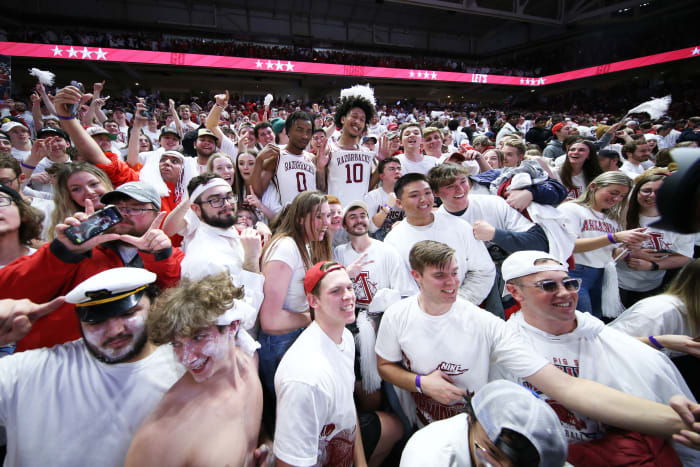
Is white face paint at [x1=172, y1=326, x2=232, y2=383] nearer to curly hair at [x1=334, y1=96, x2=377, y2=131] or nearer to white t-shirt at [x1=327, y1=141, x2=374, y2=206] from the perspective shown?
white t-shirt at [x1=327, y1=141, x2=374, y2=206]

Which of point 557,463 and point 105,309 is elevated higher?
point 105,309

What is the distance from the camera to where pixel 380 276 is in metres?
2.83

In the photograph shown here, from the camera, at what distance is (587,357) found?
6.45ft

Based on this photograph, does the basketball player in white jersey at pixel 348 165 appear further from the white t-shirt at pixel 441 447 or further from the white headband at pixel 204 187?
the white t-shirt at pixel 441 447

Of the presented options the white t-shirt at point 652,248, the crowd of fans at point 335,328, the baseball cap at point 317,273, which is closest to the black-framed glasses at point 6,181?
the crowd of fans at point 335,328

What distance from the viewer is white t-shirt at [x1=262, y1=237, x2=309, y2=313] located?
2.42 m

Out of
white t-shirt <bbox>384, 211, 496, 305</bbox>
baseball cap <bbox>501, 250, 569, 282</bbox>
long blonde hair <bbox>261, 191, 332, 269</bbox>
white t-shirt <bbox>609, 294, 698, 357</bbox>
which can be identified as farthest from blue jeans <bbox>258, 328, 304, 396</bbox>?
white t-shirt <bbox>609, 294, 698, 357</bbox>

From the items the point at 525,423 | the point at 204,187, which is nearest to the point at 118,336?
the point at 204,187

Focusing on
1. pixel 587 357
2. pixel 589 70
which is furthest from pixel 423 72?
pixel 587 357

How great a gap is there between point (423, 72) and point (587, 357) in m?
23.8

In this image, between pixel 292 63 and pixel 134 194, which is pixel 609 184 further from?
pixel 292 63

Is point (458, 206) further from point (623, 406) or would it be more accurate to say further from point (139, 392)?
point (139, 392)

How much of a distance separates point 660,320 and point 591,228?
125 centimetres

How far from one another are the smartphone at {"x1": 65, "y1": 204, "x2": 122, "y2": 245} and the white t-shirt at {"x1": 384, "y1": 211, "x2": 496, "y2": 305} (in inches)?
87.0
